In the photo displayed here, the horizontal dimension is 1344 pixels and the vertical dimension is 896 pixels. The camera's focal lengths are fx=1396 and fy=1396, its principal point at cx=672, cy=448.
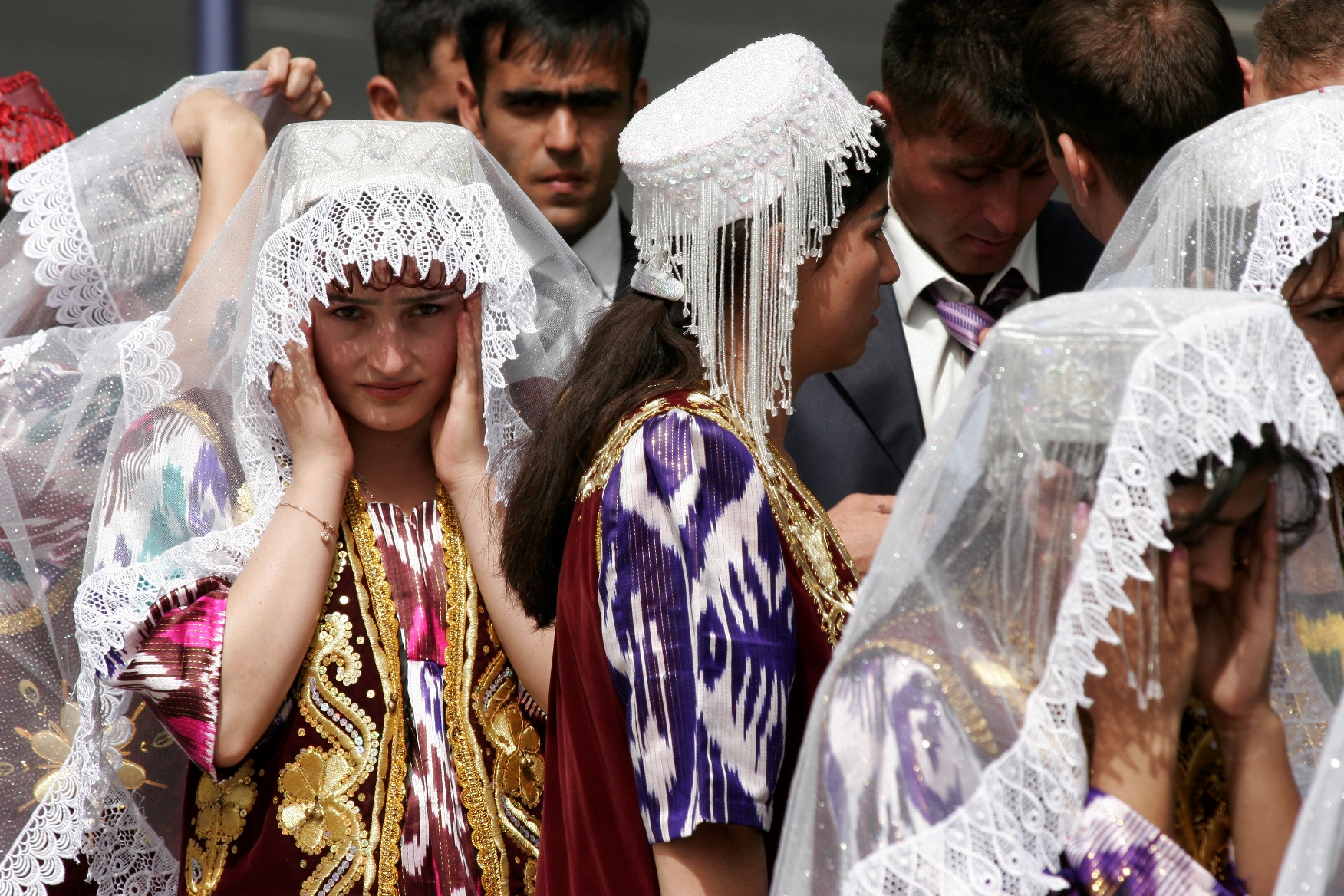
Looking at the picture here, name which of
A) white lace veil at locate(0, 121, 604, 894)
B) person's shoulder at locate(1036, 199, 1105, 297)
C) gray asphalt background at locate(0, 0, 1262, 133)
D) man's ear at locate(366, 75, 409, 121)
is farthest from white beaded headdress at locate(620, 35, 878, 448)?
gray asphalt background at locate(0, 0, 1262, 133)

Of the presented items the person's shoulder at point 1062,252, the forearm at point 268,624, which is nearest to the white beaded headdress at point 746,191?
the forearm at point 268,624

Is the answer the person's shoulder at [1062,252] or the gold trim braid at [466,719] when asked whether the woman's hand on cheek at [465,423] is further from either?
the person's shoulder at [1062,252]

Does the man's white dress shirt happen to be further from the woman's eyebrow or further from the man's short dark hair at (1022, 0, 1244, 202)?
the woman's eyebrow

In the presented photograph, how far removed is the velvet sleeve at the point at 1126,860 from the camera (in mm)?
1213

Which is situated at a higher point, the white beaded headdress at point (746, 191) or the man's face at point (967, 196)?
the white beaded headdress at point (746, 191)

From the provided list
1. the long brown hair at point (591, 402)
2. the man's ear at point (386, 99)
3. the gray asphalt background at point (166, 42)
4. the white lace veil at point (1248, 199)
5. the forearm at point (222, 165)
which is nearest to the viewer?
the white lace veil at point (1248, 199)

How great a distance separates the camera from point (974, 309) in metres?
2.63

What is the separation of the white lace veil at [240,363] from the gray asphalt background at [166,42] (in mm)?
3643

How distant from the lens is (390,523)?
6.92ft

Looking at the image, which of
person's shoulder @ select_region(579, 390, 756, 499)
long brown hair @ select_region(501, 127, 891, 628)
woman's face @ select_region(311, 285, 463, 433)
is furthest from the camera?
woman's face @ select_region(311, 285, 463, 433)

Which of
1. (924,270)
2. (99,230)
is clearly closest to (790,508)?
(924,270)

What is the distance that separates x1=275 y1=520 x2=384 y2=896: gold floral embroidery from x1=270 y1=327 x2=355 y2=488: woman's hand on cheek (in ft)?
0.83

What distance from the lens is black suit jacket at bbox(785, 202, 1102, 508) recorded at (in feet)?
8.18

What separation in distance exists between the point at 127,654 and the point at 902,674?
1.11 m
